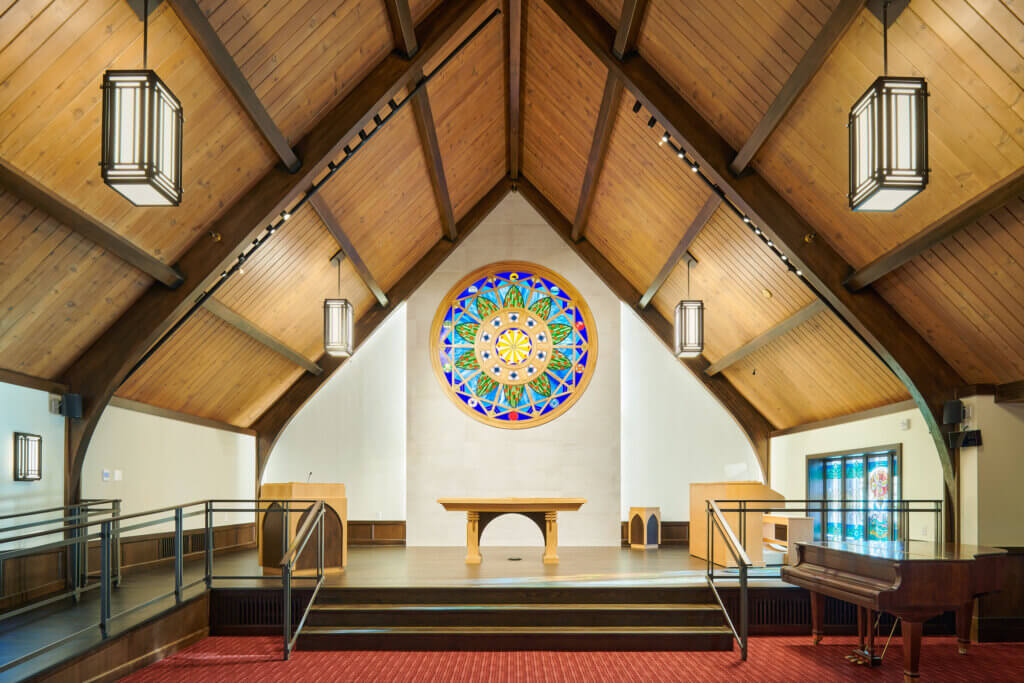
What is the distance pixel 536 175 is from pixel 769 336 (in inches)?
161

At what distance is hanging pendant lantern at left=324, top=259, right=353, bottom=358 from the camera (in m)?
9.05

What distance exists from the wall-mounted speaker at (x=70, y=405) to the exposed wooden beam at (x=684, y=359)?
681 centimetres

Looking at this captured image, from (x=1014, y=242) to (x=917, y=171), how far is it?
1639mm

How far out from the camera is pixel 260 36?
5691mm

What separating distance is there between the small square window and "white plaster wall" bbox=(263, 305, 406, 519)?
5.35 metres

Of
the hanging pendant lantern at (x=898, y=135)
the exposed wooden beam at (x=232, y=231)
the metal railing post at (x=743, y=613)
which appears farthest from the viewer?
the exposed wooden beam at (x=232, y=231)

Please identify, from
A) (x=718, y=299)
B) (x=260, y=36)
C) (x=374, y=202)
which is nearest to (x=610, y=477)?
(x=718, y=299)

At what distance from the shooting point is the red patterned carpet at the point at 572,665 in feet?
19.1

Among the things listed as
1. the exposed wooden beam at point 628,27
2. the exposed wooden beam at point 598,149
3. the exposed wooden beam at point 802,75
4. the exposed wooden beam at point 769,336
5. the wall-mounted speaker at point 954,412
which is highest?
the exposed wooden beam at point 628,27

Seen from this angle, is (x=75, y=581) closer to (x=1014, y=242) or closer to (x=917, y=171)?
(x=917, y=171)

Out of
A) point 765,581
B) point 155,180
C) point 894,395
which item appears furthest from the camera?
point 894,395

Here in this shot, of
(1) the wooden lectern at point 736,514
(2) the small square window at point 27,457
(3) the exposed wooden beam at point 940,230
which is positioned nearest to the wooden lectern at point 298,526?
(2) the small square window at point 27,457

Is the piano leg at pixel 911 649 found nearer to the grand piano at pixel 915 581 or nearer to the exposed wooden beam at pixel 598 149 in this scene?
the grand piano at pixel 915 581

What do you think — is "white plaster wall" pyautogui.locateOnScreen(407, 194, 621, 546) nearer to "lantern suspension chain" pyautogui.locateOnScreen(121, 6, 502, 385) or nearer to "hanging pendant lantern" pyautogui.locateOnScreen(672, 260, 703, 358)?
"hanging pendant lantern" pyautogui.locateOnScreen(672, 260, 703, 358)
